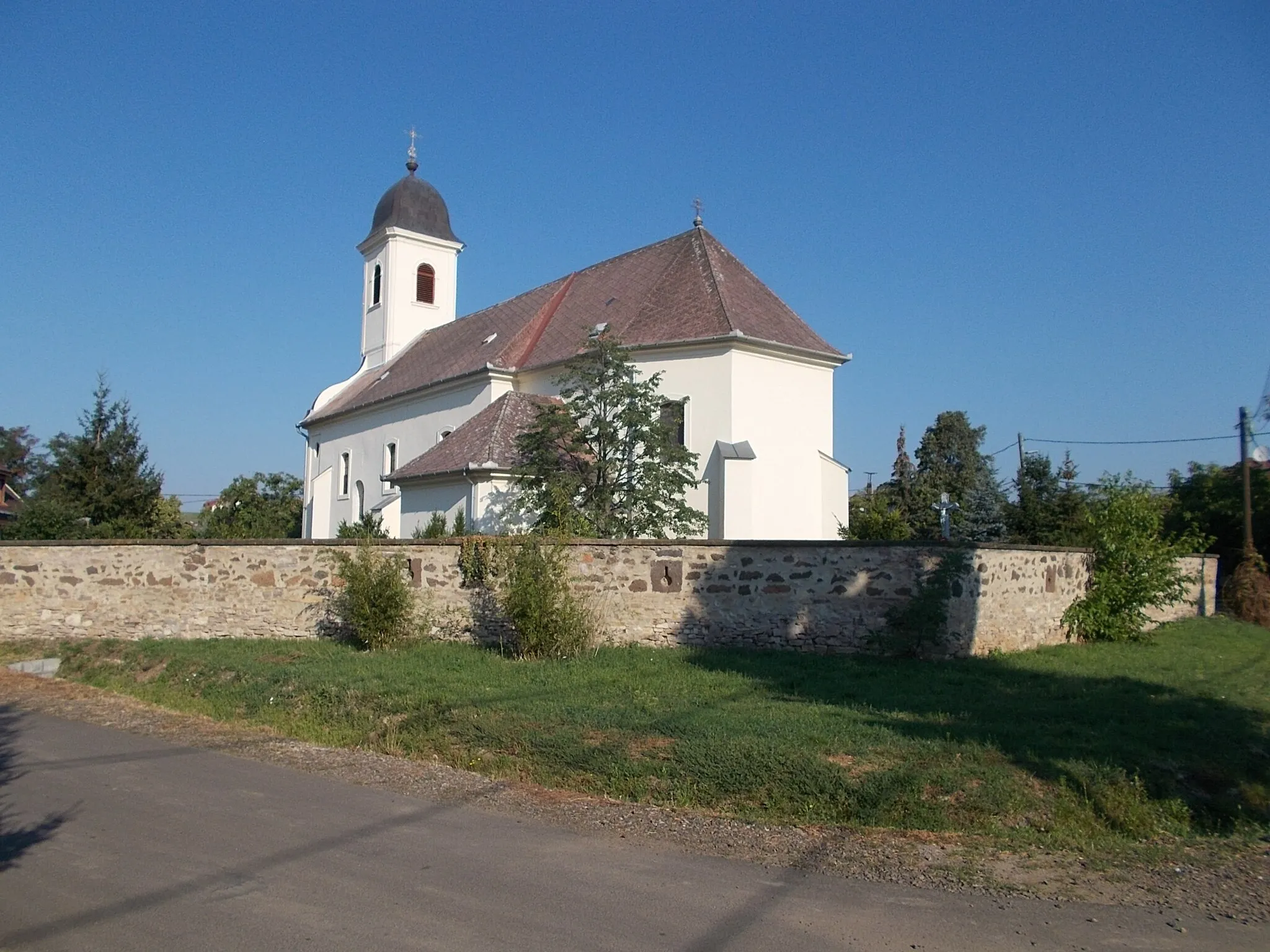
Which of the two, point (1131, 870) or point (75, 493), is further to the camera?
point (75, 493)

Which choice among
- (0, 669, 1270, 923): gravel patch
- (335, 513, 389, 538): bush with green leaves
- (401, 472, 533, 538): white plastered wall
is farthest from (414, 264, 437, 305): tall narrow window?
(0, 669, 1270, 923): gravel patch

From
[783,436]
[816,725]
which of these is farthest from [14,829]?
[783,436]

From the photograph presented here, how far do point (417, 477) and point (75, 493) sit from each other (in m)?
10.6

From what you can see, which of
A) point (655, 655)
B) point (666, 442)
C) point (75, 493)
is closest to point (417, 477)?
point (666, 442)

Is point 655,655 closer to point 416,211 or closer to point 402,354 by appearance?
point 402,354

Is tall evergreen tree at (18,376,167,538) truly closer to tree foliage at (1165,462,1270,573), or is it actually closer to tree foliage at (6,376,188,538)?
tree foliage at (6,376,188,538)

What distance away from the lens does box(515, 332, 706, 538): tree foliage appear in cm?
2080

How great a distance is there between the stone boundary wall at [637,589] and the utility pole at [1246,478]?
11839 millimetres

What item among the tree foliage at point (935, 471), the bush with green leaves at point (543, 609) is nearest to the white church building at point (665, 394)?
the bush with green leaves at point (543, 609)

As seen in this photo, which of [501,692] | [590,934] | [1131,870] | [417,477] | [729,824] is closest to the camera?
[590,934]

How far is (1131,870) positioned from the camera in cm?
611

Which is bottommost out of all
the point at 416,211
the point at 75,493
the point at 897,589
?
the point at 897,589

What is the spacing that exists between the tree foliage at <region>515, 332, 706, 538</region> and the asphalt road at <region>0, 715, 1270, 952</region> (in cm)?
1375

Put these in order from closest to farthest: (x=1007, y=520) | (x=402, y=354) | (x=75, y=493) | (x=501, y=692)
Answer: (x=501, y=692) → (x=75, y=493) → (x=1007, y=520) → (x=402, y=354)
